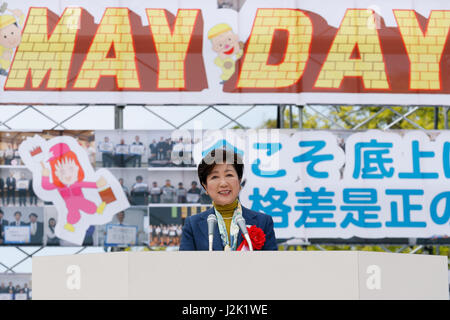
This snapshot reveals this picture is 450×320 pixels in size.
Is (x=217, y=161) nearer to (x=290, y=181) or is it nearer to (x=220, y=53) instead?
(x=290, y=181)

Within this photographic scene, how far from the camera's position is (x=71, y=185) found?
12.5 feet

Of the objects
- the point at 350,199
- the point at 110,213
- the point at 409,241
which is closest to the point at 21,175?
the point at 110,213

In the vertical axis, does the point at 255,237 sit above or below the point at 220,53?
below

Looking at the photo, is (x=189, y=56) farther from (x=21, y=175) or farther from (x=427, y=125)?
(x=427, y=125)

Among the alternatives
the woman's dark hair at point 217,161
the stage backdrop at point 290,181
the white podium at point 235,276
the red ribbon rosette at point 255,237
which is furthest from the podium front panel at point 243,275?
the stage backdrop at point 290,181

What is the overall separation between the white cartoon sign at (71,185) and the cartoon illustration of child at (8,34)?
0.59 meters

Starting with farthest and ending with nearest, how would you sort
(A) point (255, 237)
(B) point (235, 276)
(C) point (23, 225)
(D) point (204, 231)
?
1. (C) point (23, 225)
2. (D) point (204, 231)
3. (A) point (255, 237)
4. (B) point (235, 276)

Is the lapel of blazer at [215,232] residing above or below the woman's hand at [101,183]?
below

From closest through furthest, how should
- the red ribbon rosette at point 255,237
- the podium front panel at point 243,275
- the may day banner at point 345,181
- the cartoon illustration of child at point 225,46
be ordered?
the podium front panel at point 243,275
the red ribbon rosette at point 255,237
the may day banner at point 345,181
the cartoon illustration of child at point 225,46

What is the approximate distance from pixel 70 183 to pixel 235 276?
2.96 meters

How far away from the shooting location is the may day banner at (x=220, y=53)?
3.85 meters

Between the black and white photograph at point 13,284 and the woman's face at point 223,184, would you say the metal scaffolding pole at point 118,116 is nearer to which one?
the black and white photograph at point 13,284

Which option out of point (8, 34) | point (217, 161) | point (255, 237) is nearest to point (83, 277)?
point (255, 237)

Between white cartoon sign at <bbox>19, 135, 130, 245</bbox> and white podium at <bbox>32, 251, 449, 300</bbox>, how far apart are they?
8.90 ft
